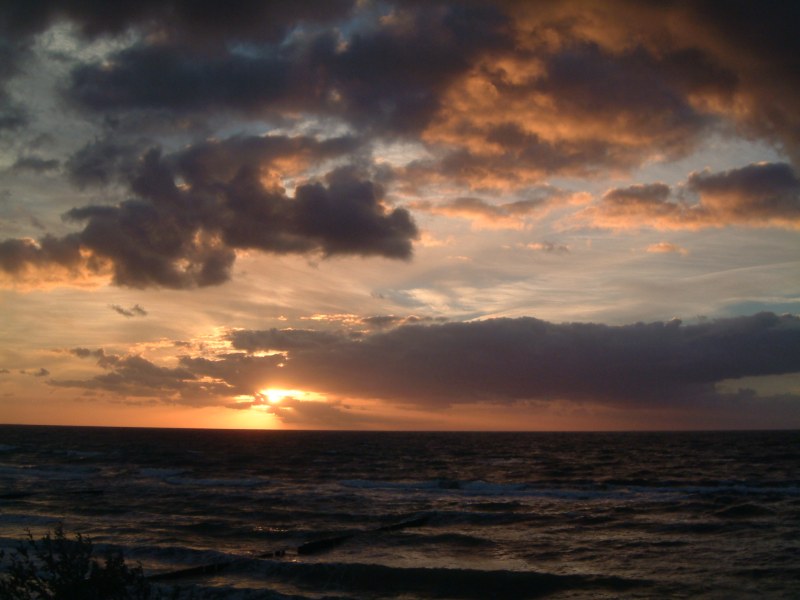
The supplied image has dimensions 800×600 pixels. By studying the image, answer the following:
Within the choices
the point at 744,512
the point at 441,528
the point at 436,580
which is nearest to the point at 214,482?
the point at 441,528

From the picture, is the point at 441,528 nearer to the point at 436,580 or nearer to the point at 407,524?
the point at 407,524

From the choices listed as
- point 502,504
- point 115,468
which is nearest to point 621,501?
point 502,504

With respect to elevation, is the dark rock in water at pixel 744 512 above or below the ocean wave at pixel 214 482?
above

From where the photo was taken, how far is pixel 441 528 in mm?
27047

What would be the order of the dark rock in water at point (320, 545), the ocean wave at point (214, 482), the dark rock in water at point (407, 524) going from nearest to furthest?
the dark rock in water at point (320, 545) < the dark rock in water at point (407, 524) < the ocean wave at point (214, 482)

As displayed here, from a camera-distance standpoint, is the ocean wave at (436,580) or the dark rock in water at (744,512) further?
the dark rock in water at (744,512)

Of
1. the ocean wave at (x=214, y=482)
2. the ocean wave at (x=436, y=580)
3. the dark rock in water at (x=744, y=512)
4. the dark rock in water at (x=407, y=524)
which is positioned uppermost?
the ocean wave at (x=436, y=580)

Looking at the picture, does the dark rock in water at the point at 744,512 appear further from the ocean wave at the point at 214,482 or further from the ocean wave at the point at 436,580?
the ocean wave at the point at 214,482

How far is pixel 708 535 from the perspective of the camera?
24.9 metres

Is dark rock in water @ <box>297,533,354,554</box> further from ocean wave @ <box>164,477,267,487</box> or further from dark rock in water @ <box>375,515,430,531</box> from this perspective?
ocean wave @ <box>164,477,267,487</box>

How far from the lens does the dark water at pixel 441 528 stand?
18531 millimetres

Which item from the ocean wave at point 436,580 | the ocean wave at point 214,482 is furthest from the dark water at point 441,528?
the ocean wave at point 214,482

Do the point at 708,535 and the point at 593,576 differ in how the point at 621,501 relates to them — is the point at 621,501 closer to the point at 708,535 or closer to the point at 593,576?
the point at 708,535

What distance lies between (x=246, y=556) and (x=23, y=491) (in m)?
23.9
